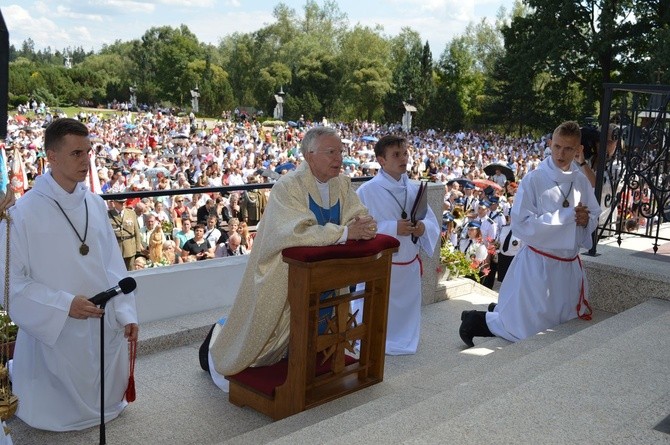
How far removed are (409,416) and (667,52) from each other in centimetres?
3969

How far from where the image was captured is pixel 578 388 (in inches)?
123

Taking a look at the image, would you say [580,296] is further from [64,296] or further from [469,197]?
[469,197]

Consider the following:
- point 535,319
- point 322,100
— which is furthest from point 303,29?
point 535,319

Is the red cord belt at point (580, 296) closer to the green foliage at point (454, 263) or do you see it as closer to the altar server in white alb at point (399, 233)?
the altar server in white alb at point (399, 233)

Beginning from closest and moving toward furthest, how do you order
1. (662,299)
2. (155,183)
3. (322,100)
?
(662,299) < (155,183) < (322,100)

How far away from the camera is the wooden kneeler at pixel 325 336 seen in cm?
350

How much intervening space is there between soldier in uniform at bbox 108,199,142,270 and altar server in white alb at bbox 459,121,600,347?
12.6 ft

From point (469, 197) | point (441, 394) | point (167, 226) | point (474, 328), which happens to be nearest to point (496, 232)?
point (469, 197)

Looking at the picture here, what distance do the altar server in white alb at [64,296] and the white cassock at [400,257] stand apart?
2.17 meters

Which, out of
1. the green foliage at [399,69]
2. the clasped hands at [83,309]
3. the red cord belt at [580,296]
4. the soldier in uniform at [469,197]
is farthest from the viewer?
the green foliage at [399,69]

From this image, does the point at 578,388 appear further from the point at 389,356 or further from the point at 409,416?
the point at 389,356

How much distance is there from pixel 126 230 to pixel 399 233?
365 cm

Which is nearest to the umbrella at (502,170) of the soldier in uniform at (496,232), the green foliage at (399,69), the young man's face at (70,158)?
the soldier in uniform at (496,232)

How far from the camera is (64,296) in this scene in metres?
3.69
